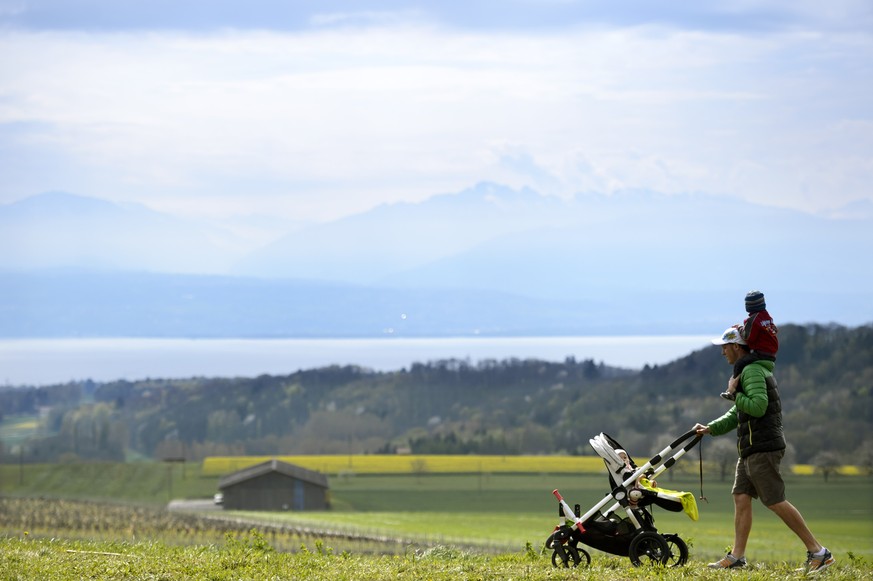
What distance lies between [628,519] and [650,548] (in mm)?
363

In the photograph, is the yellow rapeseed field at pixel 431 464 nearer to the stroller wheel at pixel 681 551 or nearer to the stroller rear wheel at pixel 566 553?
the stroller rear wheel at pixel 566 553

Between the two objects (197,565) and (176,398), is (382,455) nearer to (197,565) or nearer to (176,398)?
(176,398)

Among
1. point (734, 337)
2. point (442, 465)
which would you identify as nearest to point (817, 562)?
point (734, 337)

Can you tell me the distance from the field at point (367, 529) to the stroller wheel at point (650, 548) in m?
0.28

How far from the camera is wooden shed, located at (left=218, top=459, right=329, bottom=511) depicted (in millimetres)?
77875

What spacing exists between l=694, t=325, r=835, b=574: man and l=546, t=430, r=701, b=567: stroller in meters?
0.46

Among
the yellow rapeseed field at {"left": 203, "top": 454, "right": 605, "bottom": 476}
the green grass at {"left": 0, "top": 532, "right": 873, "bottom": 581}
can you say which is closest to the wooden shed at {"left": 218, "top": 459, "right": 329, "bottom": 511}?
the yellow rapeseed field at {"left": 203, "top": 454, "right": 605, "bottom": 476}

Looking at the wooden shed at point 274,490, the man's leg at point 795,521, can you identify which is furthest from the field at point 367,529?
the wooden shed at point 274,490

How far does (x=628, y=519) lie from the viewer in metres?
13.4

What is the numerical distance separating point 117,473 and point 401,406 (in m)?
39.2

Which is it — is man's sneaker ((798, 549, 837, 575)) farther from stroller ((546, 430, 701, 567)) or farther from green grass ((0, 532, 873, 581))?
stroller ((546, 430, 701, 567))

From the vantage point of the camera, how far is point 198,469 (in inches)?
4237

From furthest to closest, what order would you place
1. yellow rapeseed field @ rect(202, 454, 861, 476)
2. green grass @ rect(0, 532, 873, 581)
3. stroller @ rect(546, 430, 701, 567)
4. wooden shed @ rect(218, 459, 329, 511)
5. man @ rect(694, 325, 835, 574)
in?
1. yellow rapeseed field @ rect(202, 454, 861, 476)
2. wooden shed @ rect(218, 459, 329, 511)
3. stroller @ rect(546, 430, 701, 567)
4. man @ rect(694, 325, 835, 574)
5. green grass @ rect(0, 532, 873, 581)

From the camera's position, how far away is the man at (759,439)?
516 inches
